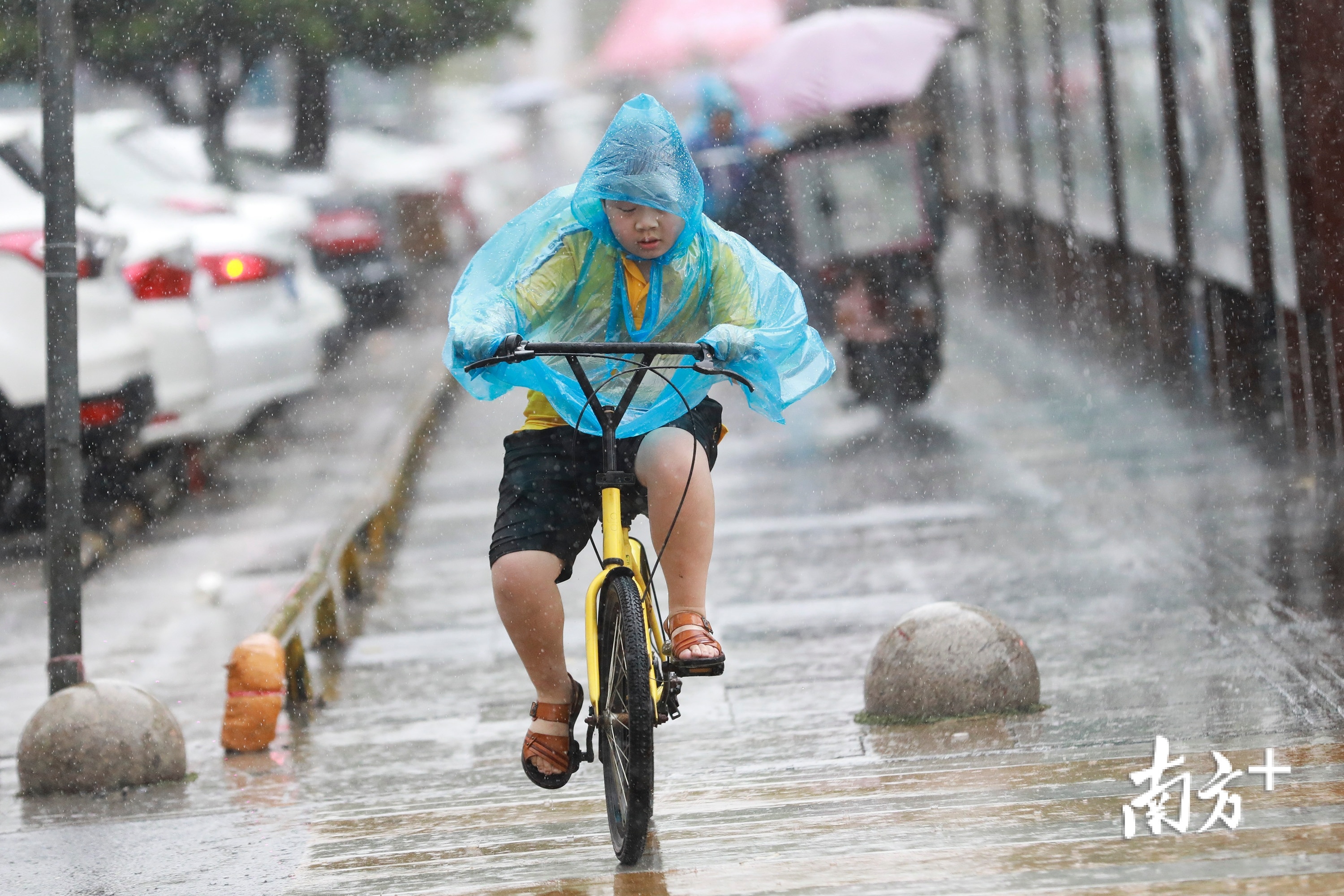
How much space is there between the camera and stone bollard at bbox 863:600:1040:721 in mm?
6000

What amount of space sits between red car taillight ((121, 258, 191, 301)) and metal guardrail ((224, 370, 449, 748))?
1.48m

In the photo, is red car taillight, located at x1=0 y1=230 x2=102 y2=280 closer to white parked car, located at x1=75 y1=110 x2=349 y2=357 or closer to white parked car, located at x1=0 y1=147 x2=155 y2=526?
white parked car, located at x1=0 y1=147 x2=155 y2=526

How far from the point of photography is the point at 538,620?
483 centimetres

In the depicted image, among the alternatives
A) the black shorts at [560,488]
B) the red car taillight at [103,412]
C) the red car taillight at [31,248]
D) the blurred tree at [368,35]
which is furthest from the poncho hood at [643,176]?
the blurred tree at [368,35]

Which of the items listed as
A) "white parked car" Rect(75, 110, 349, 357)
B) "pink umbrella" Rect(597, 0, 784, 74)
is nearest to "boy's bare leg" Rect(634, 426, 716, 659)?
"white parked car" Rect(75, 110, 349, 357)

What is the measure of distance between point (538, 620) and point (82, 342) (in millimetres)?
5412

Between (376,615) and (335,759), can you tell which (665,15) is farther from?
(335,759)

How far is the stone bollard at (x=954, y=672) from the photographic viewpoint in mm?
6000

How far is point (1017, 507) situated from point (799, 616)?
7.01ft

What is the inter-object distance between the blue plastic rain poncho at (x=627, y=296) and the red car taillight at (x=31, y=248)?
505 cm

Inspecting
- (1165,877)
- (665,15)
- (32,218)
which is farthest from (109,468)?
(665,15)

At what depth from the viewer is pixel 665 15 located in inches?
1342

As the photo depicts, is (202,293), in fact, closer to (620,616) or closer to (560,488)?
(560,488)

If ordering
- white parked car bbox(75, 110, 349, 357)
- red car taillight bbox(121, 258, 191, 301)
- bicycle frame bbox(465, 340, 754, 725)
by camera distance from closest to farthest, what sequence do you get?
bicycle frame bbox(465, 340, 754, 725) < red car taillight bbox(121, 258, 191, 301) < white parked car bbox(75, 110, 349, 357)
